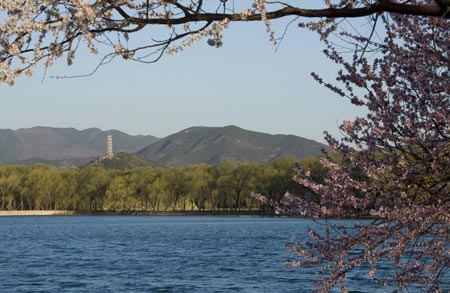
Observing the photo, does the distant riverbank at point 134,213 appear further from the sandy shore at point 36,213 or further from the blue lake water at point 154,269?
the blue lake water at point 154,269

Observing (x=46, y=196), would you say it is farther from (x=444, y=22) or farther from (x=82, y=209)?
(x=444, y=22)

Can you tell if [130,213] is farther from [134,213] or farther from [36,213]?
[36,213]

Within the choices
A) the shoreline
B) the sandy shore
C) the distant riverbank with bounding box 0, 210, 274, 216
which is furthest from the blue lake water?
the sandy shore

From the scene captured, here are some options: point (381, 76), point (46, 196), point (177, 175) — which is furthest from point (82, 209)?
point (381, 76)

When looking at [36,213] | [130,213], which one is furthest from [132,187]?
[36,213]

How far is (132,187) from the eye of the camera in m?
172

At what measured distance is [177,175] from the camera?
550 feet

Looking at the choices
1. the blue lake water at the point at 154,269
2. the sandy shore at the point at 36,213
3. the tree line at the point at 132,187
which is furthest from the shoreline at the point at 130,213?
the blue lake water at the point at 154,269

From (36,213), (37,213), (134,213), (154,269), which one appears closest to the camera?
(154,269)

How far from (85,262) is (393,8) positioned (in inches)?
1914

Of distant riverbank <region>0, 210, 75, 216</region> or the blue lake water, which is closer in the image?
the blue lake water

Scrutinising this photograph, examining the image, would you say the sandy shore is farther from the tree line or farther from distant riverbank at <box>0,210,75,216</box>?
the tree line

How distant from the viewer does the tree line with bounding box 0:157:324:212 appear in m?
158

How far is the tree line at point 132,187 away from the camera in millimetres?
158125
